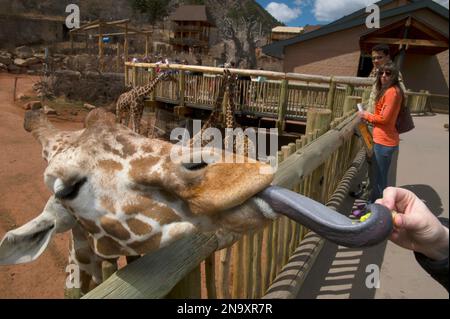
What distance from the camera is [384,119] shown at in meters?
3.23

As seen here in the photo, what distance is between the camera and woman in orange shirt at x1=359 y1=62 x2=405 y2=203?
3.11 meters

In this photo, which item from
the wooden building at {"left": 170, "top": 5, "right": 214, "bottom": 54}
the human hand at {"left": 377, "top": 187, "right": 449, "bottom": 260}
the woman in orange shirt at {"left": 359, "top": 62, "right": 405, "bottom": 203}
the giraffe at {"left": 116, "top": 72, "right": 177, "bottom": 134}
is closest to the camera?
the human hand at {"left": 377, "top": 187, "right": 449, "bottom": 260}

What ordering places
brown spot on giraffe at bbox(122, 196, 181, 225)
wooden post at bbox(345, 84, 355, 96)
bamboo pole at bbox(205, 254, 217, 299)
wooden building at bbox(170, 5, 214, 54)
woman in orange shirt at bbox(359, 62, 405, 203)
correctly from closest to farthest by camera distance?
brown spot on giraffe at bbox(122, 196, 181, 225) < bamboo pole at bbox(205, 254, 217, 299) < woman in orange shirt at bbox(359, 62, 405, 203) < wooden post at bbox(345, 84, 355, 96) < wooden building at bbox(170, 5, 214, 54)

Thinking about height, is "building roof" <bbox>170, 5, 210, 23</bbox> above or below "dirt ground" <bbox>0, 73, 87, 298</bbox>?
above

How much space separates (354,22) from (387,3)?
101 inches

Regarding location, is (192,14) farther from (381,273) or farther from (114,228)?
(114,228)

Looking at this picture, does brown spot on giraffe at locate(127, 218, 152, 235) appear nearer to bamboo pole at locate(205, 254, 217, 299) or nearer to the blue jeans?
bamboo pole at locate(205, 254, 217, 299)

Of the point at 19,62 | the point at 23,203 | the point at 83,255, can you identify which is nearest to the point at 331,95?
the point at 23,203

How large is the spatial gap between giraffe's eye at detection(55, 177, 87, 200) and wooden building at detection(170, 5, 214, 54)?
117 feet

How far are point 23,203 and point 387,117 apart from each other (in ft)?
17.5

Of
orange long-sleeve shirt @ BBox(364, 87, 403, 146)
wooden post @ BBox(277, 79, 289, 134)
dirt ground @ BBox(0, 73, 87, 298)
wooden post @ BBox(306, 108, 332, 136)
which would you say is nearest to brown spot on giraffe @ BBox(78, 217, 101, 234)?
wooden post @ BBox(306, 108, 332, 136)

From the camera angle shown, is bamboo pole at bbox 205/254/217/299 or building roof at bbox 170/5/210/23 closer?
bamboo pole at bbox 205/254/217/299

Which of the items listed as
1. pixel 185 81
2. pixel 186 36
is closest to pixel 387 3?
pixel 185 81

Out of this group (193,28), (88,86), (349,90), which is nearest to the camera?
(349,90)
